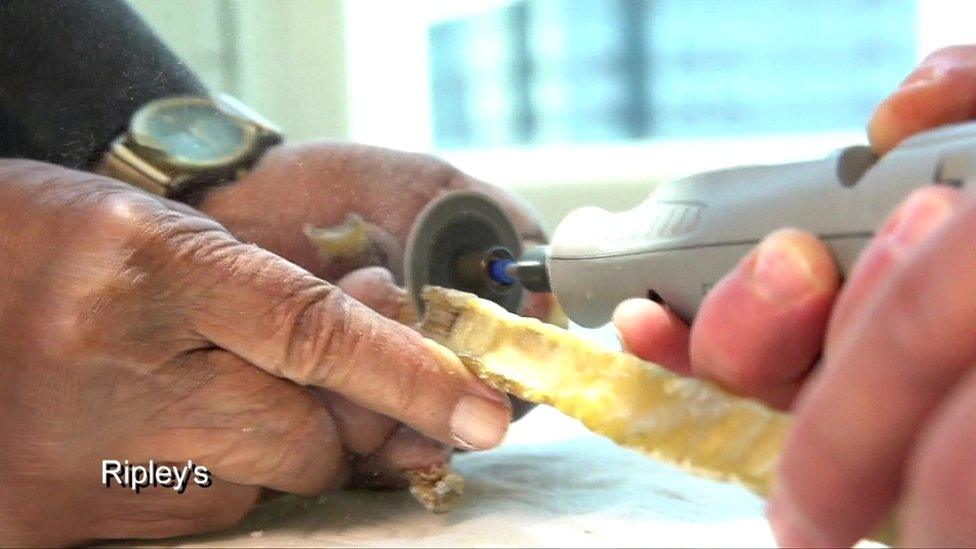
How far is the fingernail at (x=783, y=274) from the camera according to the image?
0.25m

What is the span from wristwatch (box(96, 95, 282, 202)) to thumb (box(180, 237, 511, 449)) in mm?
44

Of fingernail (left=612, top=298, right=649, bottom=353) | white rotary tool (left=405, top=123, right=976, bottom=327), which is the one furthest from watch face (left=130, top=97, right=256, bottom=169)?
fingernail (left=612, top=298, right=649, bottom=353)

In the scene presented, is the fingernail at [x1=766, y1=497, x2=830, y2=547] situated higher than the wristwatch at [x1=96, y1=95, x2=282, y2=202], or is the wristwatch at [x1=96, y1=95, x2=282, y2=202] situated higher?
the wristwatch at [x1=96, y1=95, x2=282, y2=202]

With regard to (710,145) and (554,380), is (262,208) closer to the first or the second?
(554,380)

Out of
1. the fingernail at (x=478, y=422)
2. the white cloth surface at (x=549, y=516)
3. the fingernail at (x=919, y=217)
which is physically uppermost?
the fingernail at (x=919, y=217)

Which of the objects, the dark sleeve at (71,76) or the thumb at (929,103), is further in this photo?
the dark sleeve at (71,76)

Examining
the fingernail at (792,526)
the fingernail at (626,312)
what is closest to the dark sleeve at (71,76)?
the fingernail at (626,312)

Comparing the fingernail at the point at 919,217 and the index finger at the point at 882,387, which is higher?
the fingernail at the point at 919,217

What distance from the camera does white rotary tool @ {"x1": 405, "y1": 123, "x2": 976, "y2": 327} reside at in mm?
261

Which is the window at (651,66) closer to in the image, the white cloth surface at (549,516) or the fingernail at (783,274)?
the white cloth surface at (549,516)

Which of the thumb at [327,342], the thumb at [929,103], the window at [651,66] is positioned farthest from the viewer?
the window at [651,66]

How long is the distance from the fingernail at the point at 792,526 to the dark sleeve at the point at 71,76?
1.14 ft

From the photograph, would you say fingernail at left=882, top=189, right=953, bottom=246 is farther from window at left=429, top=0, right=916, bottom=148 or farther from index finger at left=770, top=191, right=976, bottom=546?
window at left=429, top=0, right=916, bottom=148

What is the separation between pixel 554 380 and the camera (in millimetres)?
397
